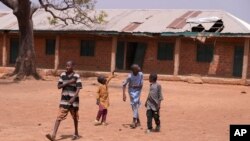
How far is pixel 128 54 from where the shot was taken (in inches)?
1022

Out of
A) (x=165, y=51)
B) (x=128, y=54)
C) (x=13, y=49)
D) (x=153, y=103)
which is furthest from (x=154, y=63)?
(x=153, y=103)

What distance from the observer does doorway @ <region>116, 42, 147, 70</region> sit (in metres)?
25.3

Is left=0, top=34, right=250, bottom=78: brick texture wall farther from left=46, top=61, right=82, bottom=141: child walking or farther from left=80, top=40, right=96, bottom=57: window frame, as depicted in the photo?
left=46, top=61, right=82, bottom=141: child walking

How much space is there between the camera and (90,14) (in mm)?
28516

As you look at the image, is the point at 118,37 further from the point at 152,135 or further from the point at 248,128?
the point at 248,128

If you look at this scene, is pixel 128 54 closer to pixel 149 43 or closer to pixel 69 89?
pixel 149 43

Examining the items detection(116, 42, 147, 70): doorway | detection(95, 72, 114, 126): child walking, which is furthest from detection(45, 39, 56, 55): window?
detection(95, 72, 114, 126): child walking

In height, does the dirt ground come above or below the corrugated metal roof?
below

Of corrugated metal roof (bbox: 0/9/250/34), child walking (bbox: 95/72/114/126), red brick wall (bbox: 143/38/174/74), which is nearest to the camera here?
child walking (bbox: 95/72/114/126)

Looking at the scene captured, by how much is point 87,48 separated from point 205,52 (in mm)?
6976

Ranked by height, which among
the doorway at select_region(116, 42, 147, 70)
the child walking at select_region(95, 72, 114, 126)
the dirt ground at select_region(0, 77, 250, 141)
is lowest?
the dirt ground at select_region(0, 77, 250, 141)

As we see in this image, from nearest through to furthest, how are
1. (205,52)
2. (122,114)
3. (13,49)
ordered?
1. (122,114)
2. (205,52)
3. (13,49)

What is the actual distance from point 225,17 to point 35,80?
10407mm

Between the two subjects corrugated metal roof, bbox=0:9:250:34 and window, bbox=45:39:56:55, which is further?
window, bbox=45:39:56:55
